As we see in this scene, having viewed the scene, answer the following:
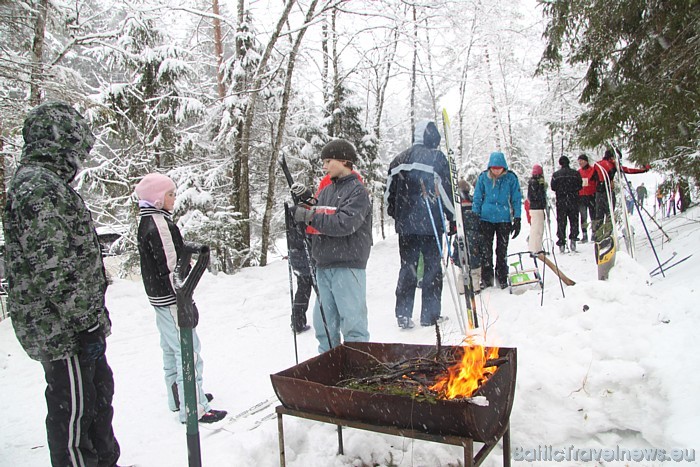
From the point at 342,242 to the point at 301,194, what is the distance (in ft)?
1.87

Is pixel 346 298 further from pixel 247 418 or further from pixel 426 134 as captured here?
pixel 426 134

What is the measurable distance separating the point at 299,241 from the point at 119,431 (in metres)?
2.35

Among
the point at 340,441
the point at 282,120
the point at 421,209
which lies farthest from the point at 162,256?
the point at 282,120

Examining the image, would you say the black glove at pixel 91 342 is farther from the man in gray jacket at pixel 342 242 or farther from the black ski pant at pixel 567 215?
the black ski pant at pixel 567 215

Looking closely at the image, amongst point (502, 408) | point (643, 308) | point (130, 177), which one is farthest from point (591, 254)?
point (130, 177)

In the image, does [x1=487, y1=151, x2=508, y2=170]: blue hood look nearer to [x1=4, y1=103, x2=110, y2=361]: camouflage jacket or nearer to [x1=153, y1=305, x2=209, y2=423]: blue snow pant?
[x1=153, y1=305, x2=209, y2=423]: blue snow pant

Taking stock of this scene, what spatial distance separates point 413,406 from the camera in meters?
2.35

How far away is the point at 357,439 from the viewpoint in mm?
3082

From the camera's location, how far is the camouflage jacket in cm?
238

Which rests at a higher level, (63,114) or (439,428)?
(63,114)

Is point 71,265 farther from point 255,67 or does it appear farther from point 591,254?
point 255,67

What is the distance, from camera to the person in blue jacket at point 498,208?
722 cm

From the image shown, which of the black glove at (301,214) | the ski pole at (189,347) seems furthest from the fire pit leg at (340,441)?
the black glove at (301,214)

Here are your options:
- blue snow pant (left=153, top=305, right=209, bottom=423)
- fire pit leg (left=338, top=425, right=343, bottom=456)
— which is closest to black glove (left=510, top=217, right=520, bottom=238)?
fire pit leg (left=338, top=425, right=343, bottom=456)
